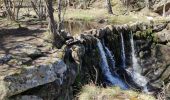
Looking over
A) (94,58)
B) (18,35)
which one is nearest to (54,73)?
(18,35)

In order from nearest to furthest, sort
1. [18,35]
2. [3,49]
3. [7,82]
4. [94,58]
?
[7,82] < [3,49] < [18,35] < [94,58]

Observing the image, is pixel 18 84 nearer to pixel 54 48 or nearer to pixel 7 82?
pixel 7 82

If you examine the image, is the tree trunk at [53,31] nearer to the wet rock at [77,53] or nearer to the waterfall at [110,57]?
the wet rock at [77,53]

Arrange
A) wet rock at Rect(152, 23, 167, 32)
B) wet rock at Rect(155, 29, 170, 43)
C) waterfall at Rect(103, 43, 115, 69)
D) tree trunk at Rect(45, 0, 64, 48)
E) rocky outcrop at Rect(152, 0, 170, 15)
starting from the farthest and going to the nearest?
1. rocky outcrop at Rect(152, 0, 170, 15)
2. wet rock at Rect(152, 23, 167, 32)
3. wet rock at Rect(155, 29, 170, 43)
4. waterfall at Rect(103, 43, 115, 69)
5. tree trunk at Rect(45, 0, 64, 48)

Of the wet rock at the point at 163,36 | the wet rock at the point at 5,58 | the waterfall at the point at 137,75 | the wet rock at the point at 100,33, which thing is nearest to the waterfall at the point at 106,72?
the wet rock at the point at 100,33

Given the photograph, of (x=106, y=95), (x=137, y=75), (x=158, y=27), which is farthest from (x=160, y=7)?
(x=106, y=95)

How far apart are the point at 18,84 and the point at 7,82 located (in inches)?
13.7

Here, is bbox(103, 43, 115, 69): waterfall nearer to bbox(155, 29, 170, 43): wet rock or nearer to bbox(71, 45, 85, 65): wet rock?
bbox(155, 29, 170, 43): wet rock

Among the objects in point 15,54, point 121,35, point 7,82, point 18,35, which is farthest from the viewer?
point 121,35

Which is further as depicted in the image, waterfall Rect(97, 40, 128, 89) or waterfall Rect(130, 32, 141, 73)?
waterfall Rect(130, 32, 141, 73)

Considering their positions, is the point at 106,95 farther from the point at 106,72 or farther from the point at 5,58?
the point at 106,72

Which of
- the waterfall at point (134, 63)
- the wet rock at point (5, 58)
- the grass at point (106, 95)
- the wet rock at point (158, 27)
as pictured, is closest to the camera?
the grass at point (106, 95)

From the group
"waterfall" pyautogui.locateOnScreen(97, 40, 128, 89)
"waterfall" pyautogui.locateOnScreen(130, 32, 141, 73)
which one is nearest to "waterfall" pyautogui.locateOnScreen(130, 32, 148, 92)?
"waterfall" pyautogui.locateOnScreen(130, 32, 141, 73)

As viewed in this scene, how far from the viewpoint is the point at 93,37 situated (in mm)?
18891
